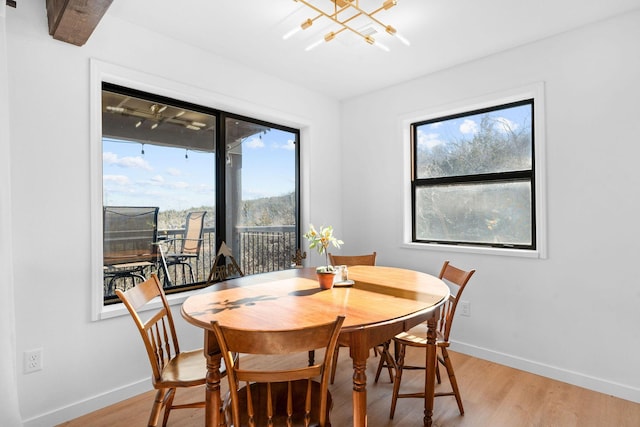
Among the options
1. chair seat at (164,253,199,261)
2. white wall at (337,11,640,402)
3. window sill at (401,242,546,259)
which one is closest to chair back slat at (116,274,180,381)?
chair seat at (164,253,199,261)

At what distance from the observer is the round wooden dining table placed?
1433mm

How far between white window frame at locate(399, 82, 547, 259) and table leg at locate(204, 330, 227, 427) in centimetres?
242

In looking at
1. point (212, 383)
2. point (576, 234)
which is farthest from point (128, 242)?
point (576, 234)

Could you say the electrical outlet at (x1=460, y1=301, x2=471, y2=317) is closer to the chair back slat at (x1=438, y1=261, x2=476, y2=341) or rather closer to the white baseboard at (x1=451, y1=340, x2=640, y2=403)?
the white baseboard at (x1=451, y1=340, x2=640, y2=403)

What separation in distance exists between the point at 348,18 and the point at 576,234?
228 centimetres

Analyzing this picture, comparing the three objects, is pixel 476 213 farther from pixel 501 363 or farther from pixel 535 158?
pixel 501 363

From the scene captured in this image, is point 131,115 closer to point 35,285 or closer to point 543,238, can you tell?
point 35,285

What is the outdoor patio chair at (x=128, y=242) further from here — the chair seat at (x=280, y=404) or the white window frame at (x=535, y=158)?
the white window frame at (x=535, y=158)

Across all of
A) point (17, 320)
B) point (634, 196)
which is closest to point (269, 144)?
point (17, 320)

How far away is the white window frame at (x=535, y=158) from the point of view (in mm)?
2697

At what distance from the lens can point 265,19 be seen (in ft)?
7.89

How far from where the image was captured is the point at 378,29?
2508mm

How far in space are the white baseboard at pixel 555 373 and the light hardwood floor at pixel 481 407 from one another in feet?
0.16

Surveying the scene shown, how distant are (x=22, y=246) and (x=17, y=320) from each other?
420 millimetres
